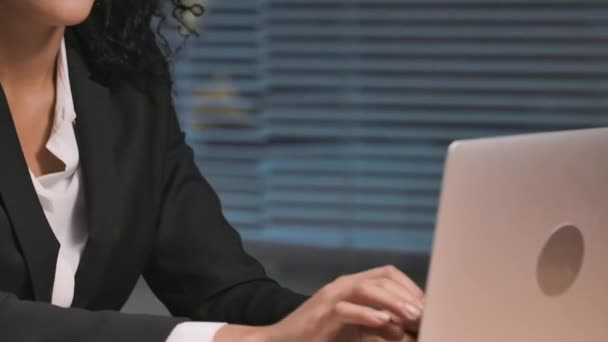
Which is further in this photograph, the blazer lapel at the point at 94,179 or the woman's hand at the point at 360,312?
the blazer lapel at the point at 94,179

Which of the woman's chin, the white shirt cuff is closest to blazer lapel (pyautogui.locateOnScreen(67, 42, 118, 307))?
the woman's chin

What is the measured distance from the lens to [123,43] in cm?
187

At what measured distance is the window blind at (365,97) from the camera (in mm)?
3229

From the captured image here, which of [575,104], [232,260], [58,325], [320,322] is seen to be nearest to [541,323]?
[320,322]

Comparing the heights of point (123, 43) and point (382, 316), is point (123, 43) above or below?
above

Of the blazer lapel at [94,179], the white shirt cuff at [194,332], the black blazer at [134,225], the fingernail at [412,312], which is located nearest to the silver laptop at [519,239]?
the fingernail at [412,312]

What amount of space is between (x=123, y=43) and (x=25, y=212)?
0.40 metres

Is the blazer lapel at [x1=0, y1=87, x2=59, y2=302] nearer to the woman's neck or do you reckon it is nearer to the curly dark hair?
the woman's neck

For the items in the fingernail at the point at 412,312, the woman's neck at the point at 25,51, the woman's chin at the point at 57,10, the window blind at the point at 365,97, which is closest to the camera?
the fingernail at the point at 412,312

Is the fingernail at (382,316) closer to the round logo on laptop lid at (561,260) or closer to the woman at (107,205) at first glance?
the woman at (107,205)

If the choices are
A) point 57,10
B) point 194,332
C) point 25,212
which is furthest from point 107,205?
point 194,332

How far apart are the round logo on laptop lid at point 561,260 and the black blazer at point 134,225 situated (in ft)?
2.01

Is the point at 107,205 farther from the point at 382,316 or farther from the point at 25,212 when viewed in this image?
the point at 382,316

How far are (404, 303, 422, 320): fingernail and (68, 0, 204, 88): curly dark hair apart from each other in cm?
78
